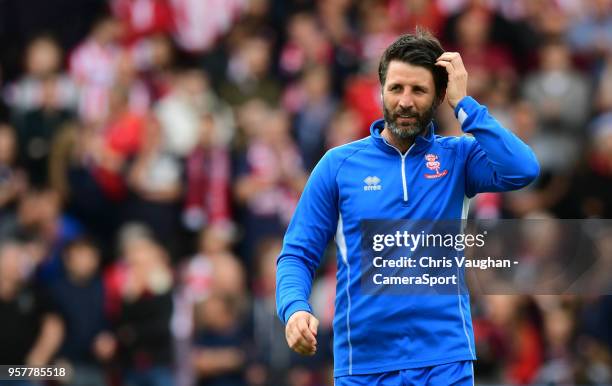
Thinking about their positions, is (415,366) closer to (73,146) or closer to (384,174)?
(384,174)

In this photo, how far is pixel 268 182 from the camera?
11.4 meters

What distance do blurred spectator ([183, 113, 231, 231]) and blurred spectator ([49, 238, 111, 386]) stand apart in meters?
1.03

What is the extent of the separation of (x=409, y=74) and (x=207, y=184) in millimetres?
6877

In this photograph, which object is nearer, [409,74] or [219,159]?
[409,74]

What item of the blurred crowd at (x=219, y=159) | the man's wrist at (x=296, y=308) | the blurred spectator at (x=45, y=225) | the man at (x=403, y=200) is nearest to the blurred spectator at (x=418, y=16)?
the blurred crowd at (x=219, y=159)

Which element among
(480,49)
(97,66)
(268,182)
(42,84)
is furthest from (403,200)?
(97,66)

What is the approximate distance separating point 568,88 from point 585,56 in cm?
61

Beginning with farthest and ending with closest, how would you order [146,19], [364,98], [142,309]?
1. [146,19]
2. [364,98]
3. [142,309]

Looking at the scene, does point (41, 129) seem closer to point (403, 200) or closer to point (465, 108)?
point (403, 200)

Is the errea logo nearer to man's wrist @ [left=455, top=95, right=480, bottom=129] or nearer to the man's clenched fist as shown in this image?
man's wrist @ [left=455, top=95, right=480, bottom=129]

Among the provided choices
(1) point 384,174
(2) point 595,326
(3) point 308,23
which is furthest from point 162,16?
(1) point 384,174

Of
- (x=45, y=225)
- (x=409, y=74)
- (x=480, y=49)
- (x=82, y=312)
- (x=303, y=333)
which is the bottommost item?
(x=303, y=333)

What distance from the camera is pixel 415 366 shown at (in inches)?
185

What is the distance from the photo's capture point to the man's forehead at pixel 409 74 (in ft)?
15.9
